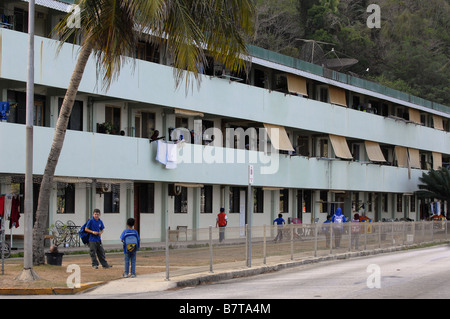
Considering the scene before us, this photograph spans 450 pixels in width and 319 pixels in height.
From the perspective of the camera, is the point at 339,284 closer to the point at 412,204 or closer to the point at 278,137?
the point at 278,137

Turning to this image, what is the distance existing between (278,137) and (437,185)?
2028 cm

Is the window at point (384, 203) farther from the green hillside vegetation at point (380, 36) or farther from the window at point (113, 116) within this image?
the window at point (113, 116)

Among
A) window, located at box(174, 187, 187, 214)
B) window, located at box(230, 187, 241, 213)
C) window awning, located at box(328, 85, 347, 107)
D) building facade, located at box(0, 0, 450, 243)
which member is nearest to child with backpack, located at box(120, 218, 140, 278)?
building facade, located at box(0, 0, 450, 243)

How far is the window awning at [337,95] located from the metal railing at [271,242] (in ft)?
45.5

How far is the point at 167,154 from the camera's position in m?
34.9

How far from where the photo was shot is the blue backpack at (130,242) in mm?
18938

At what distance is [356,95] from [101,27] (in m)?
38.2

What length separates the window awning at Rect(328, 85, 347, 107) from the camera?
49562 mm

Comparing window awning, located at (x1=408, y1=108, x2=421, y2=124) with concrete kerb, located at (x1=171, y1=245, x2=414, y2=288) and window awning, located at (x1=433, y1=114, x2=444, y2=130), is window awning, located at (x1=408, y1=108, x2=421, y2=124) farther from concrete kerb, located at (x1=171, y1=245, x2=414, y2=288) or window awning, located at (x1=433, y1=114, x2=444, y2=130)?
concrete kerb, located at (x1=171, y1=245, x2=414, y2=288)

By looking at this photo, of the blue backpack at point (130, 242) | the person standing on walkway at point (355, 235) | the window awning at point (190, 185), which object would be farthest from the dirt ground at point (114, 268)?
the window awning at point (190, 185)

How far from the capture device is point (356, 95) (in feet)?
180

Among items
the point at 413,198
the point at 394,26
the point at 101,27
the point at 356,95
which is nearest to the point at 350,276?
the point at 101,27

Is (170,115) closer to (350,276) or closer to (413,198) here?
(350,276)

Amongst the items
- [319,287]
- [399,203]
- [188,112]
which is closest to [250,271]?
[319,287]
